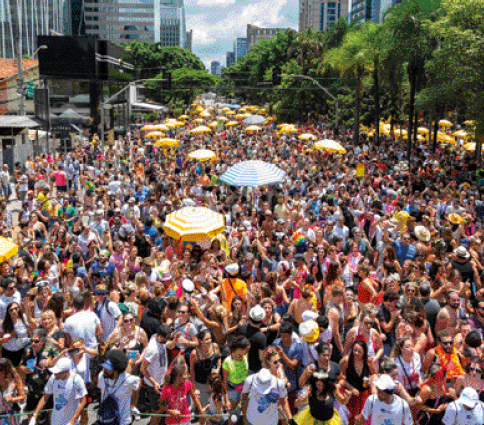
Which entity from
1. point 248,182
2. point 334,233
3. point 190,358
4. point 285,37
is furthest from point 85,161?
point 285,37

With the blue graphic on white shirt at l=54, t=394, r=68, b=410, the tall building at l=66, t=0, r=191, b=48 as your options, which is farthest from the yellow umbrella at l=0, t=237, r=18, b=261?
the tall building at l=66, t=0, r=191, b=48

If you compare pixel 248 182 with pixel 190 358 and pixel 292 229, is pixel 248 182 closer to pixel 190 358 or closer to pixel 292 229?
pixel 292 229

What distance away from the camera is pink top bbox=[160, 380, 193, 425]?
17.6 feet

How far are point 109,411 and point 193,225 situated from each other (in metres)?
4.71

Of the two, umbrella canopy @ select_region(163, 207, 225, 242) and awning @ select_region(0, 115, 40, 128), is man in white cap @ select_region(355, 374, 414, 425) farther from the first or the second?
awning @ select_region(0, 115, 40, 128)

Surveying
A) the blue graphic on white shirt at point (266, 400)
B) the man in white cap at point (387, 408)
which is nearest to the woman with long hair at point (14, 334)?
the blue graphic on white shirt at point (266, 400)

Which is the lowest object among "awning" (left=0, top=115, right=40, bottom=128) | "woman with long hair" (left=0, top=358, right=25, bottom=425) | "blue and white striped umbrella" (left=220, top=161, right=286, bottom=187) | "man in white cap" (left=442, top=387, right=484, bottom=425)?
"woman with long hair" (left=0, top=358, right=25, bottom=425)

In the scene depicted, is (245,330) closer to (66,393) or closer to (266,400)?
(266,400)

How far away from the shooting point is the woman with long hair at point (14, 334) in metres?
6.49

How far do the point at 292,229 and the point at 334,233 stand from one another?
5.51 feet

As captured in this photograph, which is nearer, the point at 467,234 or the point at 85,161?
the point at 467,234

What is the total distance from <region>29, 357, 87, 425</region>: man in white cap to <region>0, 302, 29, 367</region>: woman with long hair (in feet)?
4.85

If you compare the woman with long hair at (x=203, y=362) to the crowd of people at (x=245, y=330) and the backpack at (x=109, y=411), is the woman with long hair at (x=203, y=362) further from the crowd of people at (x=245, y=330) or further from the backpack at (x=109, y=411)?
the backpack at (x=109, y=411)

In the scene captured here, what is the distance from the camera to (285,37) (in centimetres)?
7375
